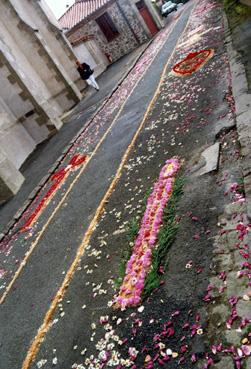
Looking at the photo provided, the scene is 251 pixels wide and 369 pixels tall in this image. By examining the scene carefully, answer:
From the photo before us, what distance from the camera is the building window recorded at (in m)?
36.8

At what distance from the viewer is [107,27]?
37000mm

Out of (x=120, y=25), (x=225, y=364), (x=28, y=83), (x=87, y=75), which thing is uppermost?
(x=120, y=25)

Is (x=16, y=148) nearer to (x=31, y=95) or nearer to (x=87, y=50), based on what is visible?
(x=31, y=95)

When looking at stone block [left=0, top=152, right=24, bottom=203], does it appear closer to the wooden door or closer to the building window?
the building window

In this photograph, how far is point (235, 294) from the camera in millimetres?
4105

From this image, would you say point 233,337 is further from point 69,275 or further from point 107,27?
point 107,27

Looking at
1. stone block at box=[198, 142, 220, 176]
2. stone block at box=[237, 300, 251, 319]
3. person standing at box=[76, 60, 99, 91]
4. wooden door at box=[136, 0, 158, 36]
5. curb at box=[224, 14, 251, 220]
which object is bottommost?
stone block at box=[237, 300, 251, 319]

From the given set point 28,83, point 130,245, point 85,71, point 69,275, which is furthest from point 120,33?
point 130,245

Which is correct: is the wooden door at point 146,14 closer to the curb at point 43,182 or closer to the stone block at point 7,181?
the curb at point 43,182

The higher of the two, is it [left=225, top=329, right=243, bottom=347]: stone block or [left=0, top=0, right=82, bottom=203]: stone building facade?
[left=0, top=0, right=82, bottom=203]: stone building facade

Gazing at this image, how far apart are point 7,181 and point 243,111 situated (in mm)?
9270

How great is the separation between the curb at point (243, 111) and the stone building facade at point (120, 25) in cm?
2760

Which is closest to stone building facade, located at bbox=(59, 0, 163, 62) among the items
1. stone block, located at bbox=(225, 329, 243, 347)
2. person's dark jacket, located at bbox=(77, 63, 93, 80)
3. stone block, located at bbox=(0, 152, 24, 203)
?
person's dark jacket, located at bbox=(77, 63, 93, 80)

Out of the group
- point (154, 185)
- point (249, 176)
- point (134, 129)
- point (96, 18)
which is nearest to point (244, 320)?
point (249, 176)
